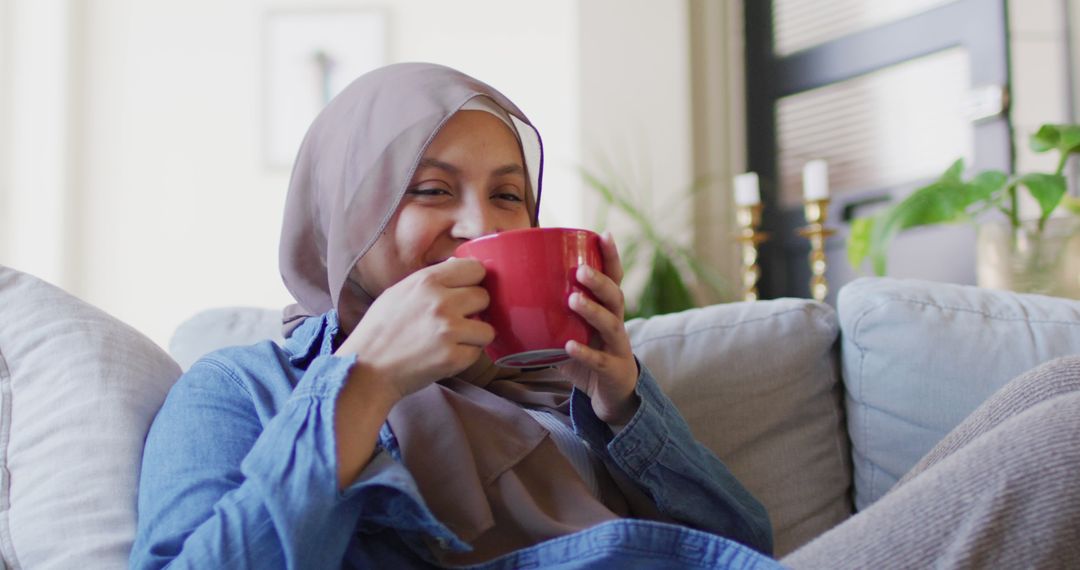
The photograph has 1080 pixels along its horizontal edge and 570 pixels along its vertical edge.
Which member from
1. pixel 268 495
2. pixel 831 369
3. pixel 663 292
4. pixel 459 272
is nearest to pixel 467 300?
pixel 459 272

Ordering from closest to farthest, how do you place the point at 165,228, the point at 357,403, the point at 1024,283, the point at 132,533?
the point at 357,403, the point at 132,533, the point at 1024,283, the point at 165,228

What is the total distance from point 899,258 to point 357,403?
250cm

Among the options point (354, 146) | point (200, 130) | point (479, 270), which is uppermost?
point (200, 130)

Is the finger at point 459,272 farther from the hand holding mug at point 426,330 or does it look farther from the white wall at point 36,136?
the white wall at point 36,136

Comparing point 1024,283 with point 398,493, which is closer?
point 398,493

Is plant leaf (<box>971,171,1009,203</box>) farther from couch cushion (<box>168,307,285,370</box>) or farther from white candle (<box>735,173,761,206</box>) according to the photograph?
couch cushion (<box>168,307,285,370</box>)

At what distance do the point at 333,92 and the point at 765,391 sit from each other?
8.35 ft

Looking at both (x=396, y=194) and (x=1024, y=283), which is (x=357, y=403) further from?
(x=1024, y=283)

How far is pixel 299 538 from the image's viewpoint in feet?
2.65

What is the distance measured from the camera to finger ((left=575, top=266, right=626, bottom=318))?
895 mm

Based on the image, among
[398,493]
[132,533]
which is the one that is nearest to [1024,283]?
[398,493]

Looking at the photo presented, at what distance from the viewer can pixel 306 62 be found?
3.64 meters

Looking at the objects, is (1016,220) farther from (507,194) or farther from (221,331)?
(221,331)

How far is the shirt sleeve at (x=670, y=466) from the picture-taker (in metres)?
1.08
